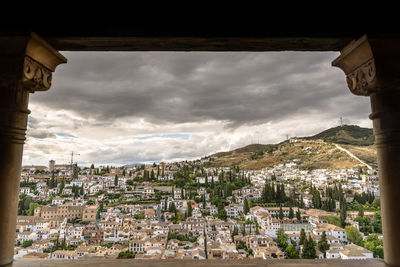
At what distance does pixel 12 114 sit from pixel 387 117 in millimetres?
2680

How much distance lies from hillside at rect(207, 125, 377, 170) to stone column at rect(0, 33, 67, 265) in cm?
511

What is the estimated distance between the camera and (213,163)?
7.36 metres

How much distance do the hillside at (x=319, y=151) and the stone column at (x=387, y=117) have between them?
306 cm

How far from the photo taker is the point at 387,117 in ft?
5.10

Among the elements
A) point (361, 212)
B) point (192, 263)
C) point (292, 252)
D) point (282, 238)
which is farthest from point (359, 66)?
point (282, 238)

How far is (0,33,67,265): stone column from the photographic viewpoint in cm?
150

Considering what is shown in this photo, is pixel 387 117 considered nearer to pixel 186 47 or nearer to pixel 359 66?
pixel 359 66

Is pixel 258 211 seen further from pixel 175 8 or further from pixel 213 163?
pixel 175 8

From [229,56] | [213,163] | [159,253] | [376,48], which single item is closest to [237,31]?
[376,48]

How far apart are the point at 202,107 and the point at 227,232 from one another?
325cm

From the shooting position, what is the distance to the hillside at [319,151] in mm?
4617

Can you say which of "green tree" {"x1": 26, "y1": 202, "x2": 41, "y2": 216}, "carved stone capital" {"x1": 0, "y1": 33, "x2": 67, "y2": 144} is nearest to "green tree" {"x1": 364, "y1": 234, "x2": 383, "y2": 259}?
"carved stone capital" {"x1": 0, "y1": 33, "x2": 67, "y2": 144}

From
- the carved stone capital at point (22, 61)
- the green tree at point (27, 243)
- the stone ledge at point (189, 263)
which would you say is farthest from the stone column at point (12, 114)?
the green tree at point (27, 243)

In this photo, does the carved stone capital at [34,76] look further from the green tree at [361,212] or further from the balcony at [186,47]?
the green tree at [361,212]
